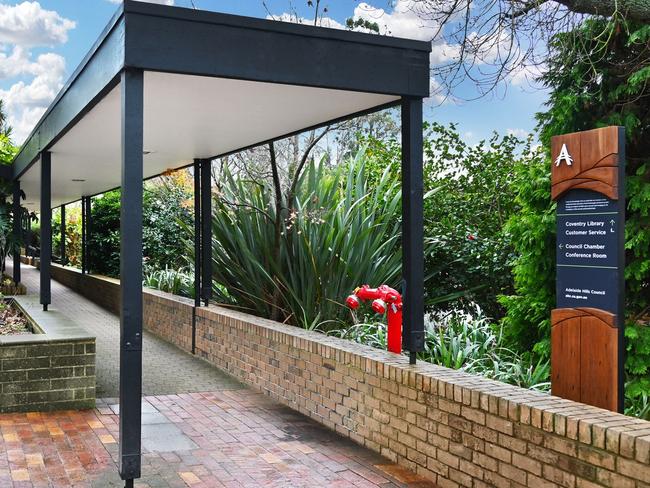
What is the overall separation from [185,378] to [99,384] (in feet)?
2.87

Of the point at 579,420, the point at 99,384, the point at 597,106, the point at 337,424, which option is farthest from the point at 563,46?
the point at 99,384

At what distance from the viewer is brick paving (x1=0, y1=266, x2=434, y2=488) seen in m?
4.42

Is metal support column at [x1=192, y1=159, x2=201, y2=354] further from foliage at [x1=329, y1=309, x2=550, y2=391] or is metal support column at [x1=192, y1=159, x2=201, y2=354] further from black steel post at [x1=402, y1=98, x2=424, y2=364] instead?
black steel post at [x1=402, y1=98, x2=424, y2=364]

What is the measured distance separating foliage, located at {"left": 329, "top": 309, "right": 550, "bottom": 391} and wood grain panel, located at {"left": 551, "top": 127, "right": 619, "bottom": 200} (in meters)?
1.51

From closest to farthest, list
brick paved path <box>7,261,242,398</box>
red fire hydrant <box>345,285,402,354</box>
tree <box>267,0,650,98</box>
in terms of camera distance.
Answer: red fire hydrant <box>345,285,402,354</box>
brick paved path <box>7,261,242,398</box>
tree <box>267,0,650,98</box>

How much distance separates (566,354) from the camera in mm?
4246

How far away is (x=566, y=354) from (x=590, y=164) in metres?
1.13

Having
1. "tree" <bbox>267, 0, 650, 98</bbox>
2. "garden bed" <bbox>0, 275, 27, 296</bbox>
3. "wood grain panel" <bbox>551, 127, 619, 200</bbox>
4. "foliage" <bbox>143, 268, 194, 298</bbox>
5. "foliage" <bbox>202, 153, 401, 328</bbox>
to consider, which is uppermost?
"tree" <bbox>267, 0, 650, 98</bbox>

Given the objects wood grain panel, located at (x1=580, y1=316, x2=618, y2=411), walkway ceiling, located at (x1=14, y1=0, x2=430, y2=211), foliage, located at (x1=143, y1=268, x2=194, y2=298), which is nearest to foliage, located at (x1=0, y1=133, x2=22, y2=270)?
foliage, located at (x1=143, y1=268, x2=194, y2=298)

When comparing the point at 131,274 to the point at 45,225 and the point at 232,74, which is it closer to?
the point at 232,74

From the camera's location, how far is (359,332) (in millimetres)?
6828

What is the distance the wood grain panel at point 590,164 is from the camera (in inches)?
157

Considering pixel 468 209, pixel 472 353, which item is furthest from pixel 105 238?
pixel 472 353

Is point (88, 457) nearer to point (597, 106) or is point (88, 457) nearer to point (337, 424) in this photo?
point (337, 424)
